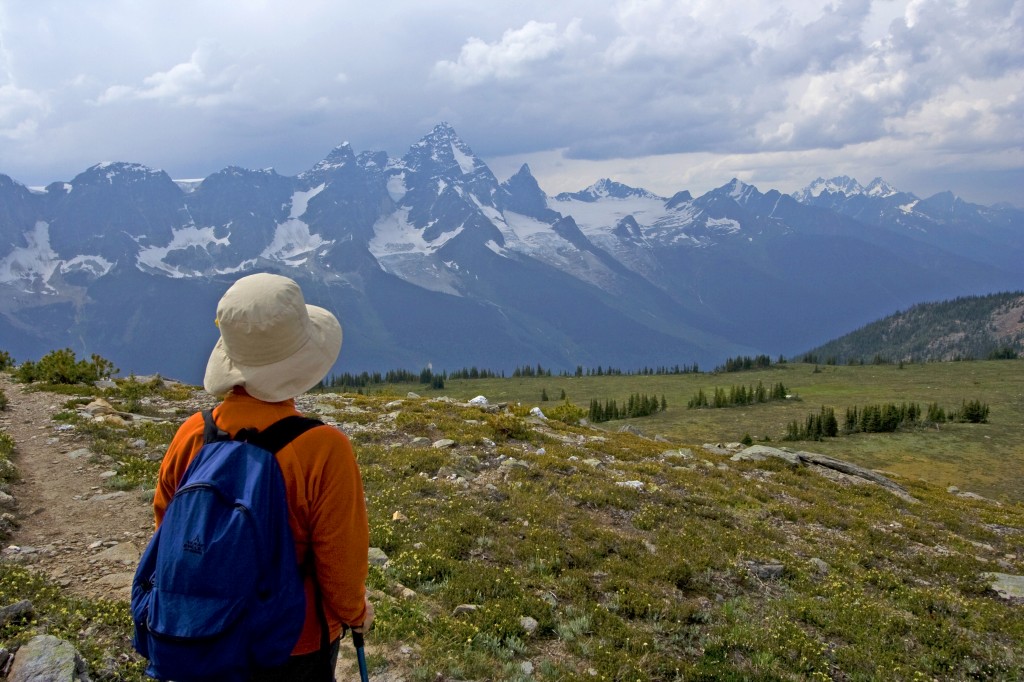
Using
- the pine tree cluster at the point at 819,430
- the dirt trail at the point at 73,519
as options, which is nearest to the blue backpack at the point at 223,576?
the dirt trail at the point at 73,519

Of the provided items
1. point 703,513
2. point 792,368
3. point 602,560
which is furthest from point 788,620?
point 792,368

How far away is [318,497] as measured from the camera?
3.87 m

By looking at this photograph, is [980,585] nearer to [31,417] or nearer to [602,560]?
[602,560]

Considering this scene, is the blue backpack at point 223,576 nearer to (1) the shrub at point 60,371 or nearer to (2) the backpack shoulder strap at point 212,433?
(2) the backpack shoulder strap at point 212,433

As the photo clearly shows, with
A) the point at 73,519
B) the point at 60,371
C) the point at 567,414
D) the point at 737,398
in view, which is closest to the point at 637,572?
the point at 73,519

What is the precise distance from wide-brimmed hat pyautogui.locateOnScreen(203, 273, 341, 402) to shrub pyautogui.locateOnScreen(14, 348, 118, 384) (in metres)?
25.4

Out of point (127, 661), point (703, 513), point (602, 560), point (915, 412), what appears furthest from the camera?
point (915, 412)

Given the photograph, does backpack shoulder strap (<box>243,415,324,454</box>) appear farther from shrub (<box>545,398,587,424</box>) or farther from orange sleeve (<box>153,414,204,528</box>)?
shrub (<box>545,398,587,424</box>)

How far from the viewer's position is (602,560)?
10.5 meters

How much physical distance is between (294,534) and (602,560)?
7766 mm

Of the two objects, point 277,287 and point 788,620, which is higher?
point 277,287

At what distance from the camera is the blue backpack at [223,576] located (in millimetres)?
3328

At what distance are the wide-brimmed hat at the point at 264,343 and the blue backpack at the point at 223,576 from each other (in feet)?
1.45

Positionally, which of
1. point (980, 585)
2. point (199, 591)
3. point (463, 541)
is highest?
point (199, 591)
